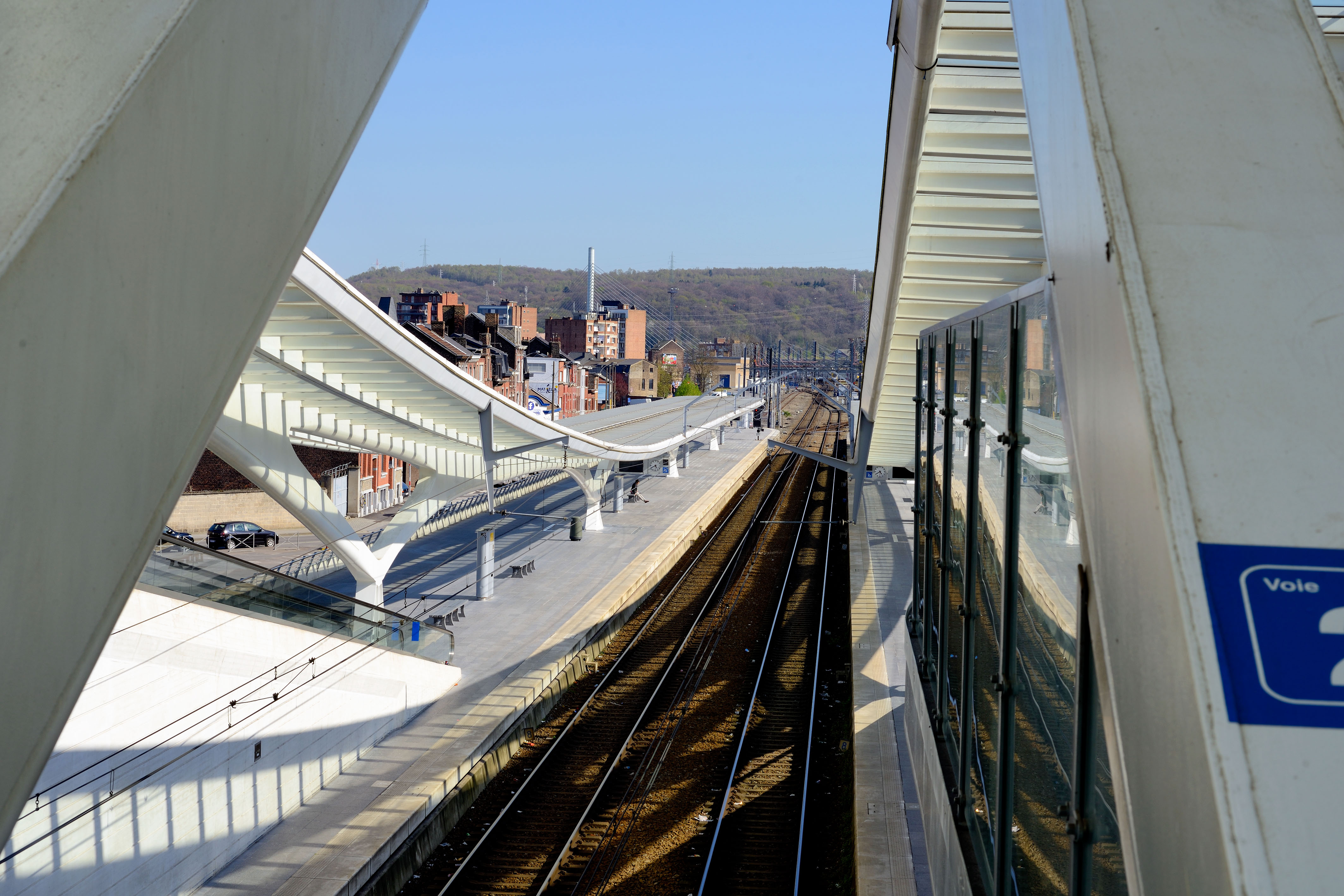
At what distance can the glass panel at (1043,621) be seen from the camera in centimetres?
255

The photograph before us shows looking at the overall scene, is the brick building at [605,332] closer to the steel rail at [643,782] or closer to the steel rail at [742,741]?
the steel rail at [742,741]

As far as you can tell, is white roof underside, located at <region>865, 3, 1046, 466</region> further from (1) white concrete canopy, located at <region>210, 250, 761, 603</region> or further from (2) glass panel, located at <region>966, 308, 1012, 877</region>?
(1) white concrete canopy, located at <region>210, 250, 761, 603</region>

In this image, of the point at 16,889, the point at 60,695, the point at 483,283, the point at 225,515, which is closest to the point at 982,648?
the point at 60,695

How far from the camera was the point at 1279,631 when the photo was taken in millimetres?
1393

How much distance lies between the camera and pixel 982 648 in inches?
157

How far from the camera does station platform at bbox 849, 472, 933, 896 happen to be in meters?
8.45

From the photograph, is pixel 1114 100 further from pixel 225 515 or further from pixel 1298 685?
pixel 225 515

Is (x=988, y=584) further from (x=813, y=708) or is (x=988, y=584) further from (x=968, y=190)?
(x=813, y=708)

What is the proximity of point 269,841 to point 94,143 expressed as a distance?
9269 mm

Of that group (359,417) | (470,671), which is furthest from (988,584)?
(359,417)

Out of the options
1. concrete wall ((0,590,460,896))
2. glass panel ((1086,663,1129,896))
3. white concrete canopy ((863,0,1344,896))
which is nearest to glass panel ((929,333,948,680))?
glass panel ((1086,663,1129,896))

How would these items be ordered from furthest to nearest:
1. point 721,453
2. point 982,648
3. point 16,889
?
point 721,453, point 16,889, point 982,648

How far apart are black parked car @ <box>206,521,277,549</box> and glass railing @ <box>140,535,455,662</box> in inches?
560

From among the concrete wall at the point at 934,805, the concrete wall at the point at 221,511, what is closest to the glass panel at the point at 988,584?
the concrete wall at the point at 934,805
